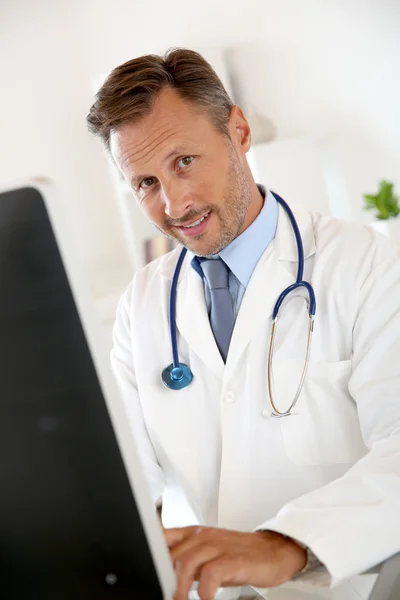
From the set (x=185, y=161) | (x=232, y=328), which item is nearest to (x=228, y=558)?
(x=232, y=328)

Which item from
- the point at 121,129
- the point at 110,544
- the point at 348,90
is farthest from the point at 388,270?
the point at 348,90

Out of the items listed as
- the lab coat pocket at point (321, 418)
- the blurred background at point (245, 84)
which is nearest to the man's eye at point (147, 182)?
the lab coat pocket at point (321, 418)

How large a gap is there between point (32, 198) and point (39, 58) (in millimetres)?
3546

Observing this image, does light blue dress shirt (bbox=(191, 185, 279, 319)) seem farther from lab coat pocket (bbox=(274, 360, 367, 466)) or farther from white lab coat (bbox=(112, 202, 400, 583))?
lab coat pocket (bbox=(274, 360, 367, 466))

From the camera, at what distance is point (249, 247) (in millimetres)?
1443

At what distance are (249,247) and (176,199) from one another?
0.62 ft

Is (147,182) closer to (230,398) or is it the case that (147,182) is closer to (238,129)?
(238,129)

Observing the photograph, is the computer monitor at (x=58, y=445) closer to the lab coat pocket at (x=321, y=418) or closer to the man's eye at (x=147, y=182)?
the lab coat pocket at (x=321, y=418)

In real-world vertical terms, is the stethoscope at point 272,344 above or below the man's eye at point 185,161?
below

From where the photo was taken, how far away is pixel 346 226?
4.68ft

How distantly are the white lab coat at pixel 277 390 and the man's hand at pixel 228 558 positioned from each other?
28 cm

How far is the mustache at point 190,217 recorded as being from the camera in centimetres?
148

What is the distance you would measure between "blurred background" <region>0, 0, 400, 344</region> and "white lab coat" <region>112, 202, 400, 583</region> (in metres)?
2.11

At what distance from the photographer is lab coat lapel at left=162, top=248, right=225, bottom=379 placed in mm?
1362
